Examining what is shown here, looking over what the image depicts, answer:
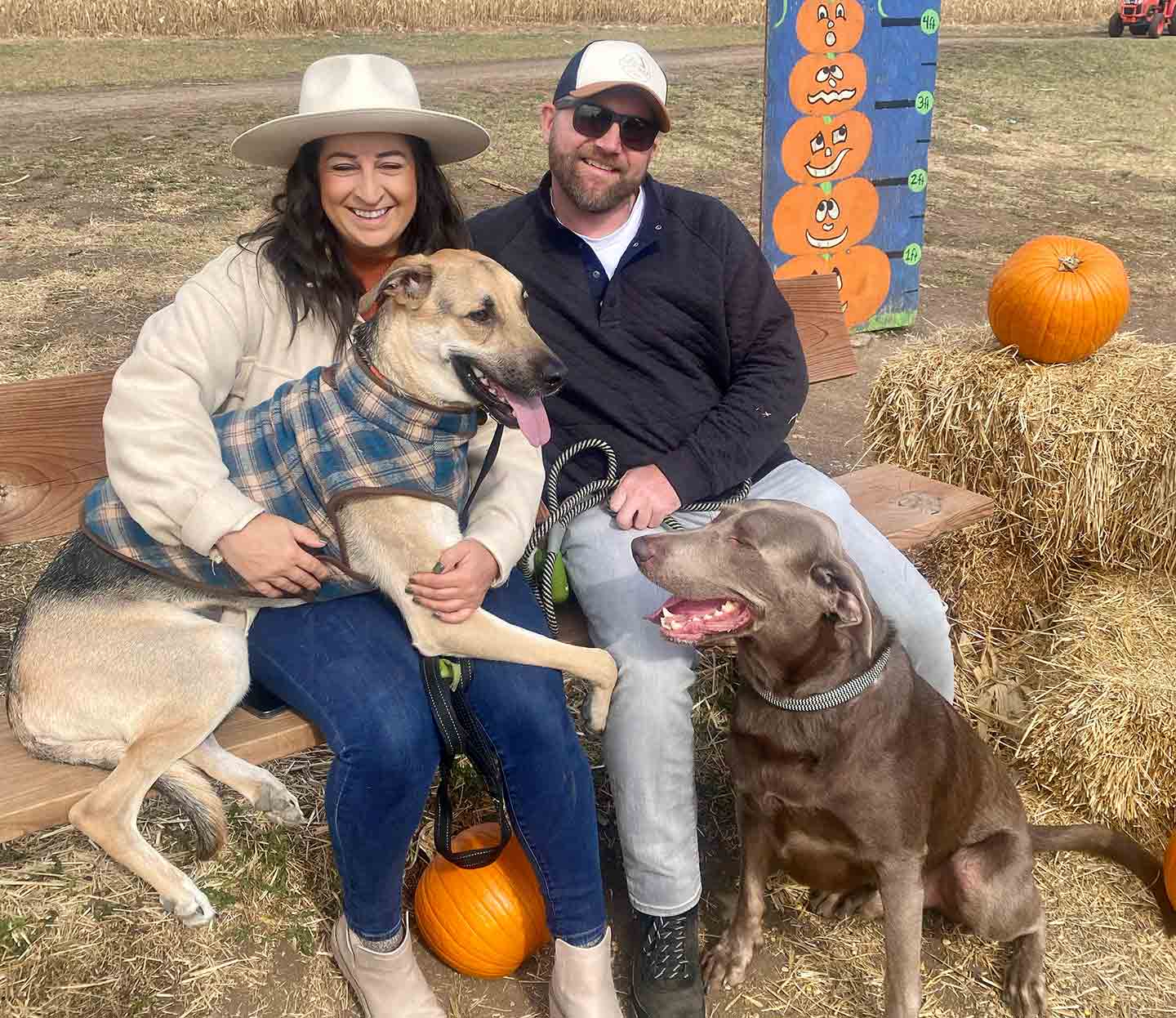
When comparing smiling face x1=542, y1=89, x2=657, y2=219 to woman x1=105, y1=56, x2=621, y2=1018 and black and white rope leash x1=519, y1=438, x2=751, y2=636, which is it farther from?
black and white rope leash x1=519, y1=438, x2=751, y2=636

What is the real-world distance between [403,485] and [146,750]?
0.85 m

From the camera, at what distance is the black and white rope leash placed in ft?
10.3

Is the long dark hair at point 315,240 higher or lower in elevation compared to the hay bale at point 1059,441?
higher

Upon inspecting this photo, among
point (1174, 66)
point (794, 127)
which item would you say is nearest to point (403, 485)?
point (794, 127)

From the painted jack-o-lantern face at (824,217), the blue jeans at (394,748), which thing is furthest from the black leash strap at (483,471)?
the painted jack-o-lantern face at (824,217)

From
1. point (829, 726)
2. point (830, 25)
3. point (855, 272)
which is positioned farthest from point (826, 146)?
A: point (829, 726)

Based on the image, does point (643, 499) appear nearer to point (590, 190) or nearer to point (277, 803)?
point (590, 190)

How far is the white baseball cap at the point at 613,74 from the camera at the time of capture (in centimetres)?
311

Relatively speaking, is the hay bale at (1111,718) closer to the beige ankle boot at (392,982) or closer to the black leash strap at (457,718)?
the black leash strap at (457,718)

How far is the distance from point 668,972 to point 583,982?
9.7 inches

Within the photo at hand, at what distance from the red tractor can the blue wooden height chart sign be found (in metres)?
25.8

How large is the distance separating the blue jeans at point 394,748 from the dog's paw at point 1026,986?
1228 millimetres

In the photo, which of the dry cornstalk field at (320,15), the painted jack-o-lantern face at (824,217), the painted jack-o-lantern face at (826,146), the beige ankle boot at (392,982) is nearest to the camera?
the beige ankle boot at (392,982)

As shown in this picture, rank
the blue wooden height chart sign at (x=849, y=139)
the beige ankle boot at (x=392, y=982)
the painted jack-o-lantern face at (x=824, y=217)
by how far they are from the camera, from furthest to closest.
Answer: the painted jack-o-lantern face at (x=824, y=217), the blue wooden height chart sign at (x=849, y=139), the beige ankle boot at (x=392, y=982)
